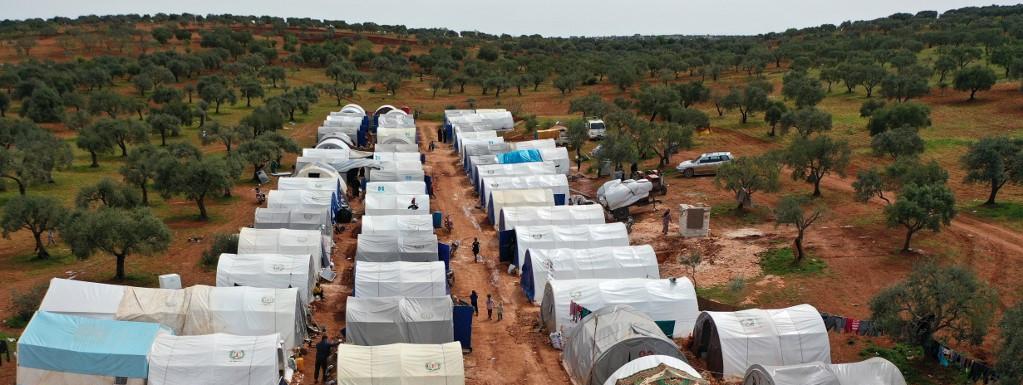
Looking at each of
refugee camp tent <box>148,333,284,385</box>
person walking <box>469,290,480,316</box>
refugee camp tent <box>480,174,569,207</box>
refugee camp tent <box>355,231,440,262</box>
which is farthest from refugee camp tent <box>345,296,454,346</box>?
refugee camp tent <box>480,174,569,207</box>

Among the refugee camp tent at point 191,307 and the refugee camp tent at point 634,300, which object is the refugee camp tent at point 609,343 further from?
the refugee camp tent at point 191,307

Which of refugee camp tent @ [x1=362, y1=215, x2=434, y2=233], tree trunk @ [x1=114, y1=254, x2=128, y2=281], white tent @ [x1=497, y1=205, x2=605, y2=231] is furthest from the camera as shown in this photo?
white tent @ [x1=497, y1=205, x2=605, y2=231]

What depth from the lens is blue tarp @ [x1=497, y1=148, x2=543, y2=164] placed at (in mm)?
45188

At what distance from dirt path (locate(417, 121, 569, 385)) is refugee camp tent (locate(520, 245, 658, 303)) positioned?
886mm

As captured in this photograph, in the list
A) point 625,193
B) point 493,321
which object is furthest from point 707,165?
point 493,321

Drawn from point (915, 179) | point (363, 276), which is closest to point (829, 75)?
point (915, 179)

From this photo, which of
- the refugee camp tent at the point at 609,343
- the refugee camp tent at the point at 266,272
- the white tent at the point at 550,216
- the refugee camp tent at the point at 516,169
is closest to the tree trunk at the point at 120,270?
the refugee camp tent at the point at 266,272

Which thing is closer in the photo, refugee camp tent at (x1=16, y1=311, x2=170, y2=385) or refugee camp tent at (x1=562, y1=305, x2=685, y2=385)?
refugee camp tent at (x1=16, y1=311, x2=170, y2=385)

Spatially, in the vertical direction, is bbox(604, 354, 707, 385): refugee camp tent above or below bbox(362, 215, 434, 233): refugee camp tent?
below

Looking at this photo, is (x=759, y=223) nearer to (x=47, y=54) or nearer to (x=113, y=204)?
(x=113, y=204)

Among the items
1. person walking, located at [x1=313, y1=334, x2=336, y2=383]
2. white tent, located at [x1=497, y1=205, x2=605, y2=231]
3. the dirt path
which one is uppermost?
white tent, located at [x1=497, y1=205, x2=605, y2=231]

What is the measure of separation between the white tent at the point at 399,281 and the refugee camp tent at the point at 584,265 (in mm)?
3182

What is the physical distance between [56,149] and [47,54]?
69117 mm

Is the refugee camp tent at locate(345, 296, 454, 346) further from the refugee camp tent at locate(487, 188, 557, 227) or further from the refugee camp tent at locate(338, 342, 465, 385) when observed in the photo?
the refugee camp tent at locate(487, 188, 557, 227)
